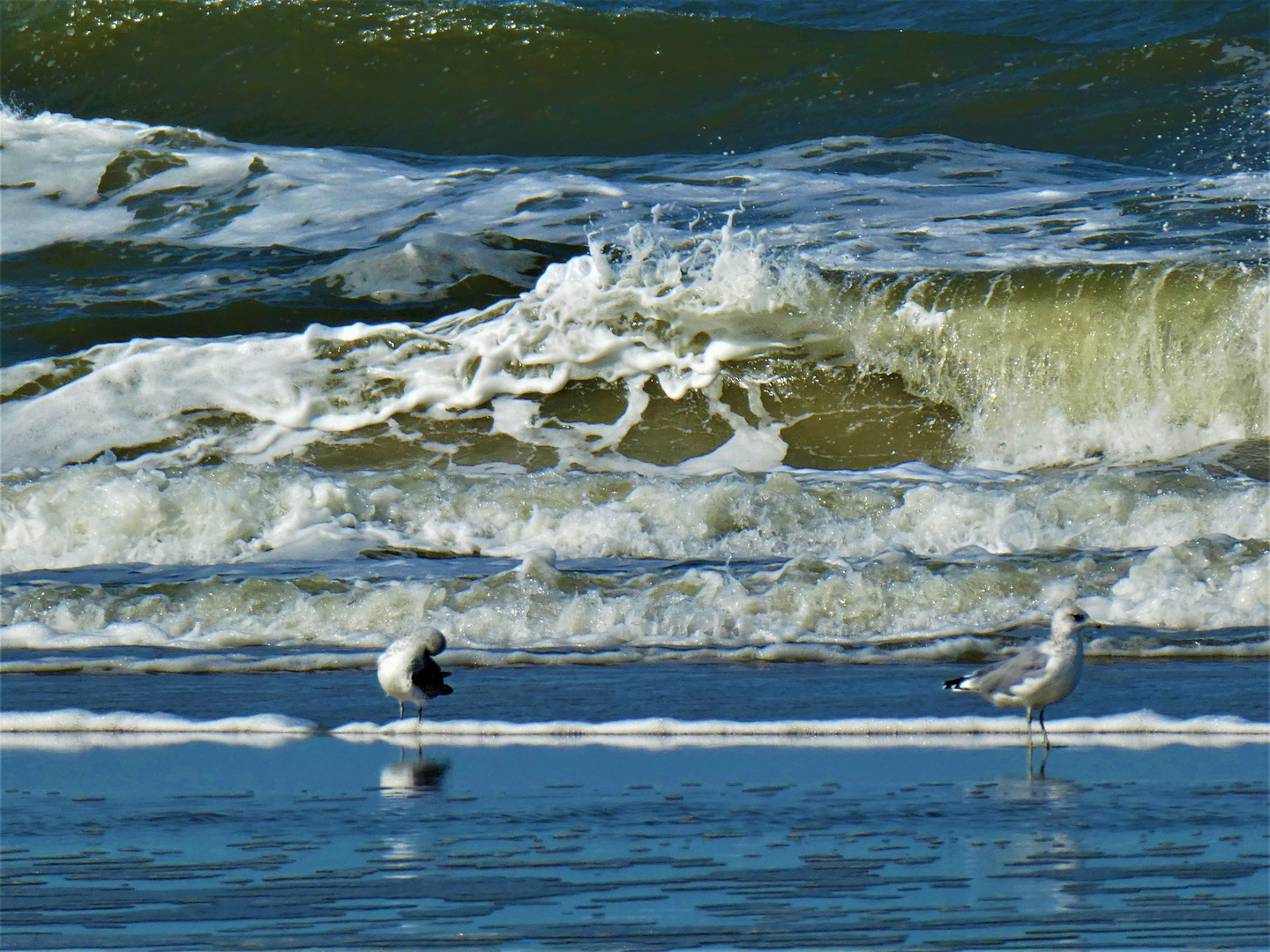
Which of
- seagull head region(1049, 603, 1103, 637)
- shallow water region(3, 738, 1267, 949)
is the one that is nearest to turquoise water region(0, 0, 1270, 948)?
shallow water region(3, 738, 1267, 949)

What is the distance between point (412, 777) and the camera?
3.55m

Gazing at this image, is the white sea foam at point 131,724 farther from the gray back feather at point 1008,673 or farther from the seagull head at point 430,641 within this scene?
the gray back feather at point 1008,673

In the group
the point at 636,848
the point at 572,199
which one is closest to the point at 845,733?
the point at 636,848

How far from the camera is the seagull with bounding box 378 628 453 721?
400 cm

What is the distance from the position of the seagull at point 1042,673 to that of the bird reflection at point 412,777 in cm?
119

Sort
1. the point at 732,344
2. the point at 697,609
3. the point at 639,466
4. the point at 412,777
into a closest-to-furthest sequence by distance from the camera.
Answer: the point at 412,777 < the point at 697,609 < the point at 639,466 < the point at 732,344

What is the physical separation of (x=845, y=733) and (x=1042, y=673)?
20.0 inches

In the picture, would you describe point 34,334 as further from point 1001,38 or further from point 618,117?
point 1001,38

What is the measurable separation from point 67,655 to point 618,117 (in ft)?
40.7

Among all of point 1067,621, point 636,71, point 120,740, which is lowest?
point 120,740

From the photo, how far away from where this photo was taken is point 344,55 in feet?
60.1

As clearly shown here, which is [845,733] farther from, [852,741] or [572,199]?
[572,199]

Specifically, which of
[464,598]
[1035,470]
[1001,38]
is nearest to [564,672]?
[464,598]

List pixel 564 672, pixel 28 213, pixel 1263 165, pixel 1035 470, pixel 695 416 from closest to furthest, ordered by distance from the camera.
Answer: pixel 564 672 → pixel 1035 470 → pixel 695 416 → pixel 1263 165 → pixel 28 213
